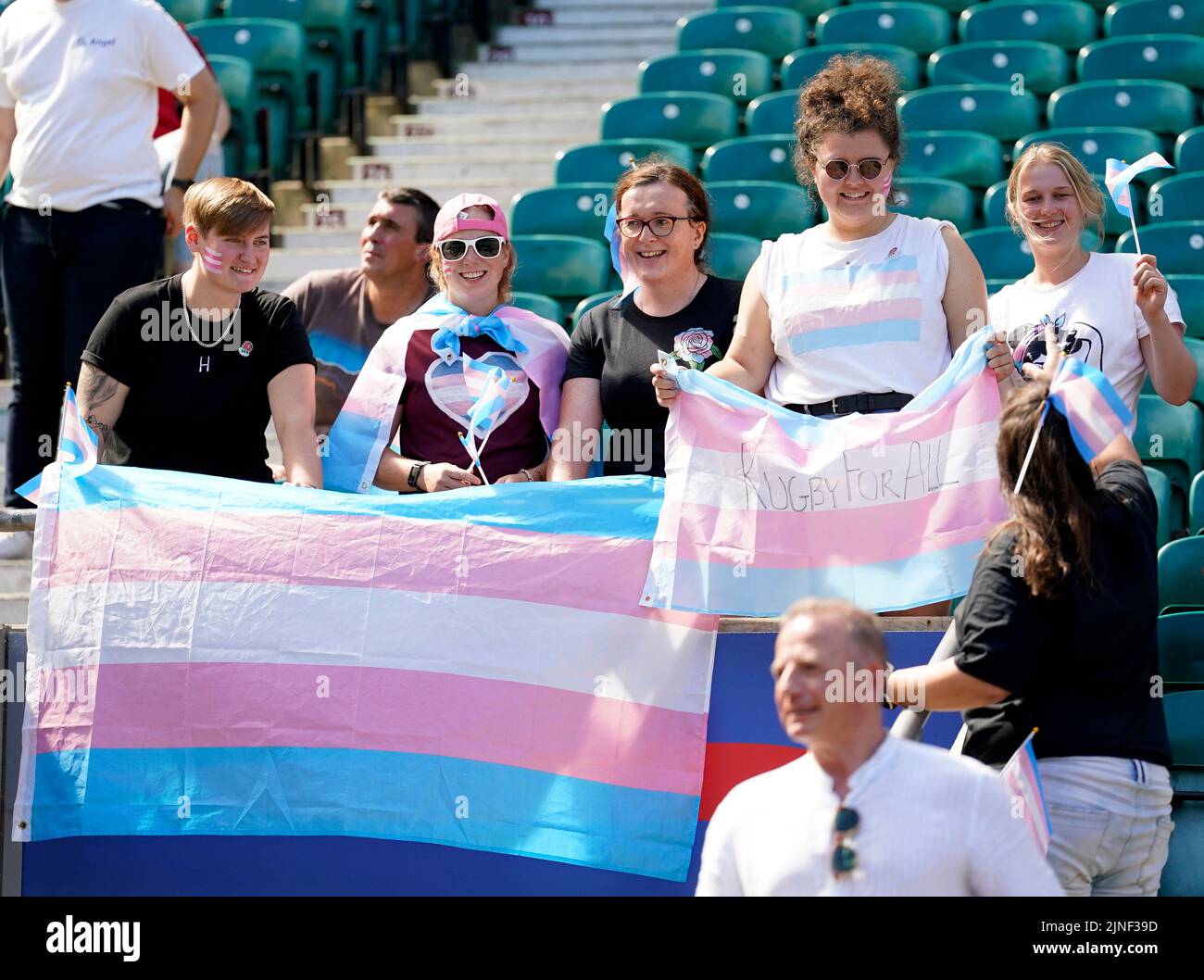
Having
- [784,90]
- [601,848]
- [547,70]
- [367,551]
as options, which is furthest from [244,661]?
[547,70]

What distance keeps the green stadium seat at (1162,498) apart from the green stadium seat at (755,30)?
407 cm

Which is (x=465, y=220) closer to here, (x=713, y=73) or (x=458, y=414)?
(x=458, y=414)

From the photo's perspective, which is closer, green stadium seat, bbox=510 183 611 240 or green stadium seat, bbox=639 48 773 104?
green stadium seat, bbox=510 183 611 240

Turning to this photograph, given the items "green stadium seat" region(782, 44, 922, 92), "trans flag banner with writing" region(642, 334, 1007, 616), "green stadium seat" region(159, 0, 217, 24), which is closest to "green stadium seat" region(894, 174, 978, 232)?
"green stadium seat" region(782, 44, 922, 92)

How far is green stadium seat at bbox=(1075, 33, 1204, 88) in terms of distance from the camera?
773 centimetres

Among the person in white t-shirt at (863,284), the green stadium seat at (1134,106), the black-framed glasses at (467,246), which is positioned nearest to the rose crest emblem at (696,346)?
the person in white t-shirt at (863,284)

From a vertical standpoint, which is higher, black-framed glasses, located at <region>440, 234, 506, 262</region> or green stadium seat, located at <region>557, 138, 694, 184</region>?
green stadium seat, located at <region>557, 138, 694, 184</region>

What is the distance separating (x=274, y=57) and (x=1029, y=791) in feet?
22.3

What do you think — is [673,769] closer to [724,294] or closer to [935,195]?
[724,294]

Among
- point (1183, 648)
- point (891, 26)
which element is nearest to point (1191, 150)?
point (891, 26)

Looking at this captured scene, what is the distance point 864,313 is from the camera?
429 centimetres

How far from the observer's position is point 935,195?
6.95m

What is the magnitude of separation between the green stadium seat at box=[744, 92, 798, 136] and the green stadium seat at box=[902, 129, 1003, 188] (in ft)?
2.39

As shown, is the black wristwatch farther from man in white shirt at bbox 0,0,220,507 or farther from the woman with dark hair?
the woman with dark hair
